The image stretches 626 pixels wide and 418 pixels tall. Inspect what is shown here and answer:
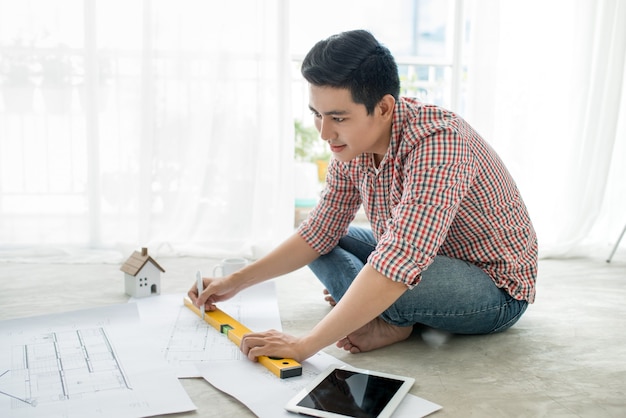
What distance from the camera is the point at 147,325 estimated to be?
5.03 ft

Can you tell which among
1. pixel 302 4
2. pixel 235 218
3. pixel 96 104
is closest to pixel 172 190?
pixel 235 218

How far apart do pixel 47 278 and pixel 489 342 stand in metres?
1.48

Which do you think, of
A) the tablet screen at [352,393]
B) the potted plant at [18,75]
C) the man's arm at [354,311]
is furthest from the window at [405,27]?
the tablet screen at [352,393]

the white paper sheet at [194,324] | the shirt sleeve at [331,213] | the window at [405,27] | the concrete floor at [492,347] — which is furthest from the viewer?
the window at [405,27]

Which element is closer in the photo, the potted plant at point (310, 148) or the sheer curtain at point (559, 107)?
the sheer curtain at point (559, 107)

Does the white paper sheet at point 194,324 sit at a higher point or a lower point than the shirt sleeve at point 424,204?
lower

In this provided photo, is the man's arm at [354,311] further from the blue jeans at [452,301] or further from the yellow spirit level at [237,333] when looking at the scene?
the blue jeans at [452,301]

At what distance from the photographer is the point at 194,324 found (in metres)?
1.55

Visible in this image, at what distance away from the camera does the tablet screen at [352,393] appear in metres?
1.07

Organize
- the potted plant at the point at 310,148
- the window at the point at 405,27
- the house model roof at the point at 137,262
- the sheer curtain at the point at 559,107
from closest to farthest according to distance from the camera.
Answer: the house model roof at the point at 137,262 < the sheer curtain at the point at 559,107 < the window at the point at 405,27 < the potted plant at the point at 310,148

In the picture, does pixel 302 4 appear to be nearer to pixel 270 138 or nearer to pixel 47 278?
pixel 270 138

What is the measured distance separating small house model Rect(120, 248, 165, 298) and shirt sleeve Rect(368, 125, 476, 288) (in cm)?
84

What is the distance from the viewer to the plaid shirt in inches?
47.5

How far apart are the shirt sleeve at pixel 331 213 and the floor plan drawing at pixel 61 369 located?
21.4 inches
